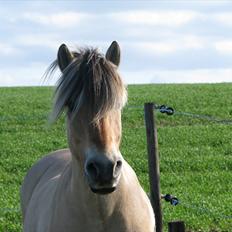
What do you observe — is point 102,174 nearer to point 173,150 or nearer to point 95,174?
point 95,174

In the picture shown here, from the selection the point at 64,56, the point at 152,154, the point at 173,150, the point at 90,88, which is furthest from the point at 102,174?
the point at 173,150

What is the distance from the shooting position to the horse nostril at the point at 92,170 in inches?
166

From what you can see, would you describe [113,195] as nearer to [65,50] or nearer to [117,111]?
[117,111]

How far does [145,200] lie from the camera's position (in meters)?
5.25

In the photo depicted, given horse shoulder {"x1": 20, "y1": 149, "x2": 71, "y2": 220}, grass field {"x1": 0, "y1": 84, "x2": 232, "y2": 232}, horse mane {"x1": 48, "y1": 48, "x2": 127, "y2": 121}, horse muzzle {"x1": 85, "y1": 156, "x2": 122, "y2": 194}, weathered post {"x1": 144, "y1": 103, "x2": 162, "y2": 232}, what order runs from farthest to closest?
grass field {"x1": 0, "y1": 84, "x2": 232, "y2": 232}
weathered post {"x1": 144, "y1": 103, "x2": 162, "y2": 232}
horse shoulder {"x1": 20, "y1": 149, "x2": 71, "y2": 220}
horse mane {"x1": 48, "y1": 48, "x2": 127, "y2": 121}
horse muzzle {"x1": 85, "y1": 156, "x2": 122, "y2": 194}

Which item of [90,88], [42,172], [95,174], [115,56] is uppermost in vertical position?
[115,56]

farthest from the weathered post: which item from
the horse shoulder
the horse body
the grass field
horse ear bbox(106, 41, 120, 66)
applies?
horse ear bbox(106, 41, 120, 66)

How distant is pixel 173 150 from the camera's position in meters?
17.7

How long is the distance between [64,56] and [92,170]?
1.09 metres

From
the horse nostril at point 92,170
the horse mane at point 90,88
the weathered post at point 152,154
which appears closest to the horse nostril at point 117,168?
the horse nostril at point 92,170

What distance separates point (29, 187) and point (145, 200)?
2.06 metres

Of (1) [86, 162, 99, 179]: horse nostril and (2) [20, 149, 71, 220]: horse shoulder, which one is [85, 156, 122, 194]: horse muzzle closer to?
(1) [86, 162, 99, 179]: horse nostril

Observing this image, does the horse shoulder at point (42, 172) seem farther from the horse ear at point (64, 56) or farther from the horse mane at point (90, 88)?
the horse mane at point (90, 88)

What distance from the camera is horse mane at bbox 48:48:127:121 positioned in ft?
14.9
